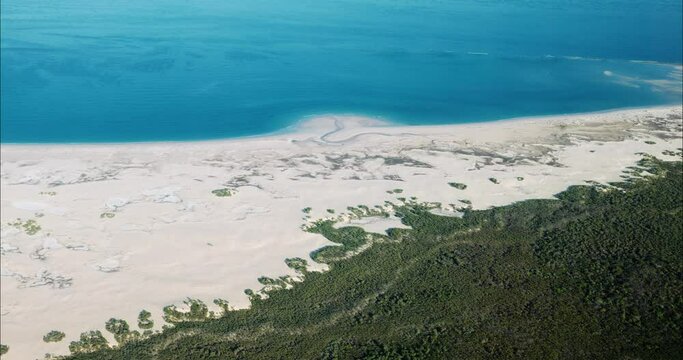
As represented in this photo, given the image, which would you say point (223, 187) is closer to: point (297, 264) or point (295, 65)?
point (297, 264)

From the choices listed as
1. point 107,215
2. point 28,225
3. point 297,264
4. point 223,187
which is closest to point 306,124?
point 223,187

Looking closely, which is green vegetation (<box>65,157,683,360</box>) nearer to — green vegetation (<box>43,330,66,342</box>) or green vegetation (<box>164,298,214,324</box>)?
green vegetation (<box>164,298,214,324</box>)

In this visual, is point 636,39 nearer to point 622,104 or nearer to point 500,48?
point 500,48

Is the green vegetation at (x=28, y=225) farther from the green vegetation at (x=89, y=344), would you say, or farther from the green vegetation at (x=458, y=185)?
the green vegetation at (x=458, y=185)

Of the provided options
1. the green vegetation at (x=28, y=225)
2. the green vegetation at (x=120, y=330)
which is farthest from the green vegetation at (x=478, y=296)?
the green vegetation at (x=28, y=225)

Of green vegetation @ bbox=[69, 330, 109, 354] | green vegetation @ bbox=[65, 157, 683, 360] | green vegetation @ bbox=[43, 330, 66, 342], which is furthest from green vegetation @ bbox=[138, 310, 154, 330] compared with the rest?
green vegetation @ bbox=[43, 330, 66, 342]

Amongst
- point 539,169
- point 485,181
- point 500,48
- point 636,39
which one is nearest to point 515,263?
point 485,181
